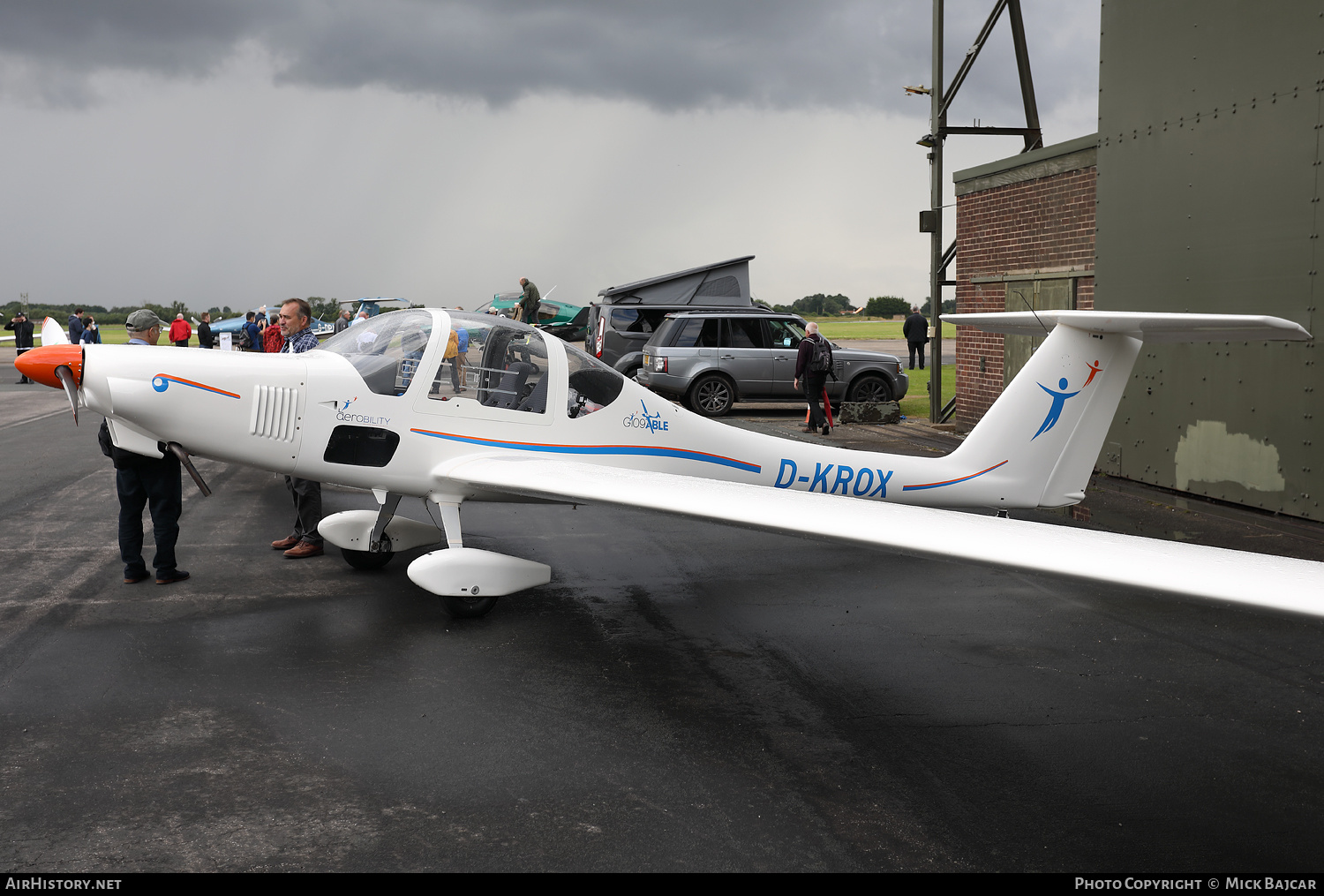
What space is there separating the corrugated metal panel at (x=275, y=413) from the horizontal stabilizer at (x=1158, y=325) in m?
4.54

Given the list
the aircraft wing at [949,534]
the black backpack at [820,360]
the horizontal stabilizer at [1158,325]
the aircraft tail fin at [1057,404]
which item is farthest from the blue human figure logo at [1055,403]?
the black backpack at [820,360]

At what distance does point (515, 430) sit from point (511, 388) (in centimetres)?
30

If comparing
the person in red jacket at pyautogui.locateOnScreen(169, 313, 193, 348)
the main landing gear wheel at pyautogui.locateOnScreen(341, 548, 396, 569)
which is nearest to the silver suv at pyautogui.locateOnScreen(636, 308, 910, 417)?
the person in red jacket at pyautogui.locateOnScreen(169, 313, 193, 348)

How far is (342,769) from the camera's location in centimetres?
423

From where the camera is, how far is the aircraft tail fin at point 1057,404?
689cm

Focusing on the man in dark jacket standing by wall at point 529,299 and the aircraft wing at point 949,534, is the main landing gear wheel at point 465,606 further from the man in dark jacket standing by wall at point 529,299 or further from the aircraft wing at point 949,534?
the man in dark jacket standing by wall at point 529,299

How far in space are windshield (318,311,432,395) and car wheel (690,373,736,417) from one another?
12353 millimetres

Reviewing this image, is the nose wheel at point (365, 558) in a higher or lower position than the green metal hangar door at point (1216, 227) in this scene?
lower

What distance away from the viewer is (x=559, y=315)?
39656 mm

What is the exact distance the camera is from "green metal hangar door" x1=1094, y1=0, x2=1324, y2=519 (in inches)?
356

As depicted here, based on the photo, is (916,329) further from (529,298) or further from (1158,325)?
(1158,325)

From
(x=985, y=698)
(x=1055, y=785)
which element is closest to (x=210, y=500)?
(x=985, y=698)

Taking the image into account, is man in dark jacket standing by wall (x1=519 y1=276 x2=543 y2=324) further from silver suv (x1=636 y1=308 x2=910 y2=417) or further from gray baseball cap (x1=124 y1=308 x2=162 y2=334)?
gray baseball cap (x1=124 y1=308 x2=162 y2=334)

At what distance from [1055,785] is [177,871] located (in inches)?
135
